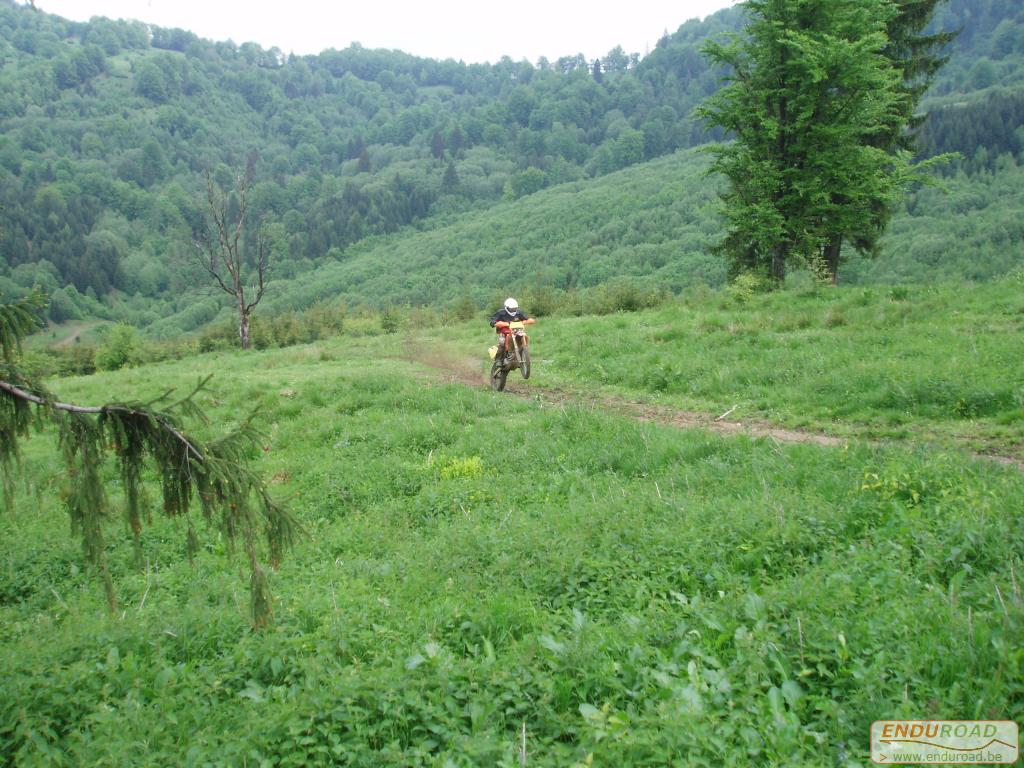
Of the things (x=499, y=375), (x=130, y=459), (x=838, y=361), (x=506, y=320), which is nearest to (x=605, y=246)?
(x=506, y=320)

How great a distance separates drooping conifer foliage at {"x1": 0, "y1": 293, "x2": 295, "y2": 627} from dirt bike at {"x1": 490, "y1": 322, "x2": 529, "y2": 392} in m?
10.7

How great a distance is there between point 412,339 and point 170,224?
138597 mm

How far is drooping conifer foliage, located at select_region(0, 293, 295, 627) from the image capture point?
4.09m

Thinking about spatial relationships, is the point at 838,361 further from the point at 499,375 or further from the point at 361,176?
the point at 361,176

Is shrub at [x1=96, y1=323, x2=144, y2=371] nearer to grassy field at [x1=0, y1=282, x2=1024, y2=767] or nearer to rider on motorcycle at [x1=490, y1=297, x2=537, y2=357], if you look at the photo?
rider on motorcycle at [x1=490, y1=297, x2=537, y2=357]

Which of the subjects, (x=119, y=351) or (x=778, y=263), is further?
(x=119, y=351)

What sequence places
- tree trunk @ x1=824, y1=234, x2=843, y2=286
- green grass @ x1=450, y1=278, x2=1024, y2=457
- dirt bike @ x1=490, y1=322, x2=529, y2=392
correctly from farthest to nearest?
tree trunk @ x1=824, y1=234, x2=843, y2=286 < dirt bike @ x1=490, y1=322, x2=529, y2=392 < green grass @ x1=450, y1=278, x2=1024, y2=457

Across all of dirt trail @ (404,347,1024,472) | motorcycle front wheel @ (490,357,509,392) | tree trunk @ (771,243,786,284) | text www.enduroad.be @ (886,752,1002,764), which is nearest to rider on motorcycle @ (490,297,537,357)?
motorcycle front wheel @ (490,357,509,392)

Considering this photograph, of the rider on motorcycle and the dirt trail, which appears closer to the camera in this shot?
the dirt trail

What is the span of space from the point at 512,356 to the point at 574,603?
10197 mm

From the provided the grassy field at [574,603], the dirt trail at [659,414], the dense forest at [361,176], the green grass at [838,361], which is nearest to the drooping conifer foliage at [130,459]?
the grassy field at [574,603]

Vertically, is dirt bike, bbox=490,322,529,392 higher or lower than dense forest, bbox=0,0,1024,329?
lower

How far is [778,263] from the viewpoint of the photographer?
871 inches

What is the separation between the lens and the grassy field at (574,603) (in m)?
3.76
